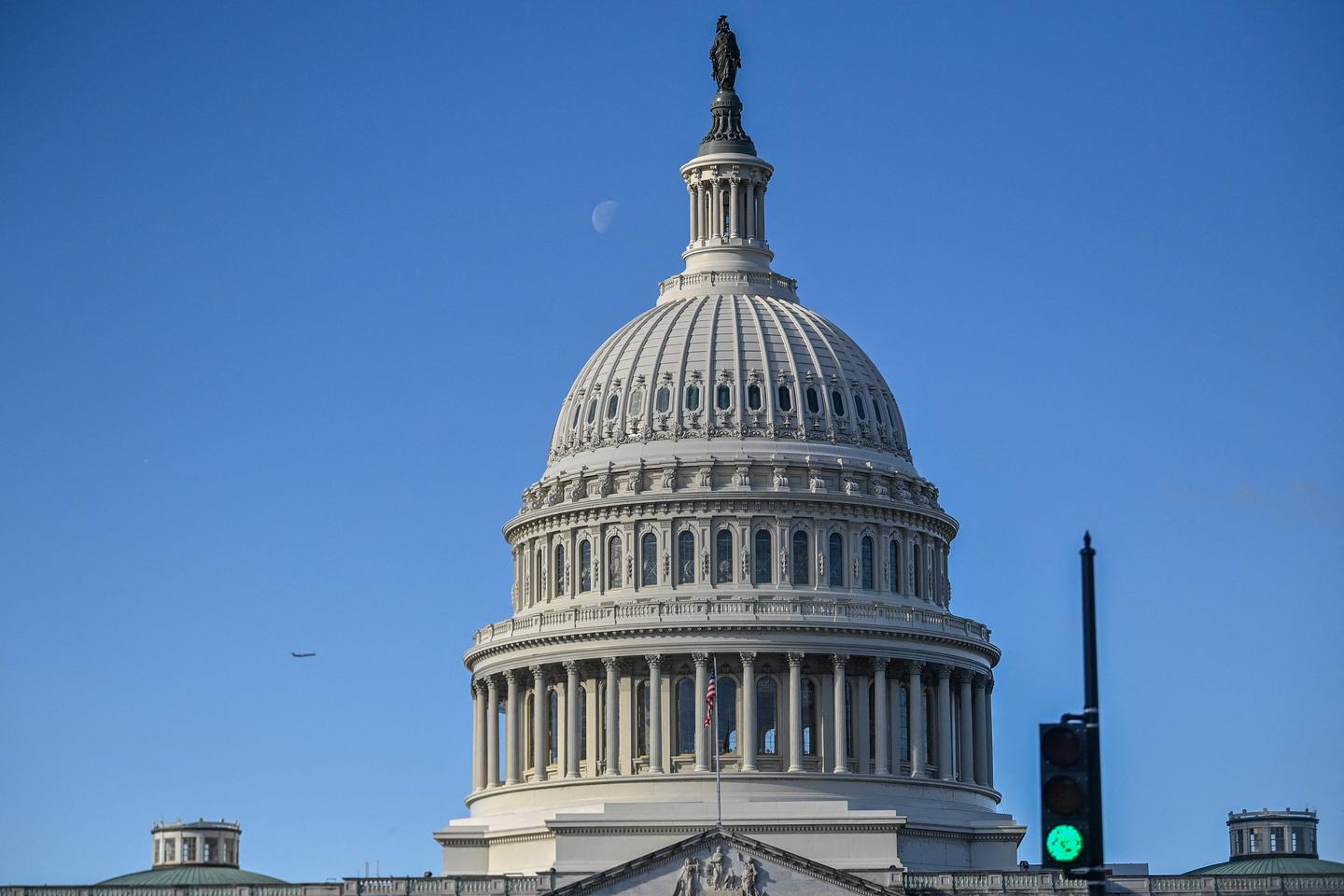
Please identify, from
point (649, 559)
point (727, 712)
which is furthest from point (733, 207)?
point (727, 712)

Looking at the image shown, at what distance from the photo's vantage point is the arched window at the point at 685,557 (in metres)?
139

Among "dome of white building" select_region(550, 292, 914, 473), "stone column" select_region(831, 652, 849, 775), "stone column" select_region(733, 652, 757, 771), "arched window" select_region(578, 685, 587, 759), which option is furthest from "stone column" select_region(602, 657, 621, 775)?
"dome of white building" select_region(550, 292, 914, 473)

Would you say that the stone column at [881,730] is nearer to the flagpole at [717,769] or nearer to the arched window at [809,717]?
the arched window at [809,717]

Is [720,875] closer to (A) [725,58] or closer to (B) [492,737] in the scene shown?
(B) [492,737]

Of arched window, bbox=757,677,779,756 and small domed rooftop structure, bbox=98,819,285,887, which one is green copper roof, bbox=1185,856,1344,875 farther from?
small domed rooftop structure, bbox=98,819,285,887

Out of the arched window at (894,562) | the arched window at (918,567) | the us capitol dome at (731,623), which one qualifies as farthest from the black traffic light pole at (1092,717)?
the arched window at (918,567)

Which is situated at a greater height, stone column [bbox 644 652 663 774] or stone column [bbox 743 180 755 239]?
A: stone column [bbox 743 180 755 239]

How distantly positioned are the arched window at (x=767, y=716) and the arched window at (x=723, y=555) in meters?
5.58

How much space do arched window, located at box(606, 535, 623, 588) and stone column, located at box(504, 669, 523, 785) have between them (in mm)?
6769

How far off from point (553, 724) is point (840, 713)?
50.4 ft

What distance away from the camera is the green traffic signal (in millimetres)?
34188

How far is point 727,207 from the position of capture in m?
151

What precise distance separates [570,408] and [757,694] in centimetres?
2076

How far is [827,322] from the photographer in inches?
5915
